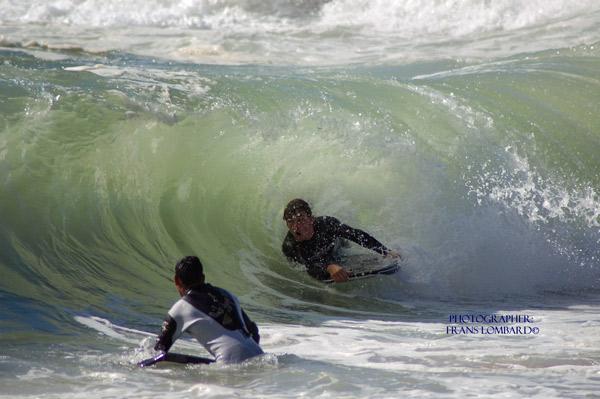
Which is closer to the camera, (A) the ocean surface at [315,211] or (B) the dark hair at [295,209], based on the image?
(A) the ocean surface at [315,211]

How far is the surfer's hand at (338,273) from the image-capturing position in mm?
7828

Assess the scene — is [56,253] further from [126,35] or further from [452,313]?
[126,35]

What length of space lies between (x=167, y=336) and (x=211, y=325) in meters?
0.25

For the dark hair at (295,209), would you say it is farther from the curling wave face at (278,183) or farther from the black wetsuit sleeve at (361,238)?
the curling wave face at (278,183)

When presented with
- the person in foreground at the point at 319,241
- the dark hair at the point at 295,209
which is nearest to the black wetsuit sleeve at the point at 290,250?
the person in foreground at the point at 319,241

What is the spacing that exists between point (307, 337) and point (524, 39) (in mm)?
10246

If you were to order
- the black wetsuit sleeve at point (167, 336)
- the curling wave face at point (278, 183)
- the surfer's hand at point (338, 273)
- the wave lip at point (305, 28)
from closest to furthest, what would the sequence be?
the black wetsuit sleeve at point (167, 336) < the surfer's hand at point (338, 273) < the curling wave face at point (278, 183) < the wave lip at point (305, 28)

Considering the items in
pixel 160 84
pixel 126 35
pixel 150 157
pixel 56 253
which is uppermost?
pixel 126 35

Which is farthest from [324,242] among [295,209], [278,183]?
[278,183]

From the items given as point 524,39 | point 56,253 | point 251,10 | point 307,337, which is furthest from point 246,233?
point 251,10

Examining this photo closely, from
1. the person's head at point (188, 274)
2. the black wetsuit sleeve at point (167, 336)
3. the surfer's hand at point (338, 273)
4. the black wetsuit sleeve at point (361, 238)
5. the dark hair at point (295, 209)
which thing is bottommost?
the surfer's hand at point (338, 273)

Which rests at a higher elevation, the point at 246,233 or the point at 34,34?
the point at 34,34

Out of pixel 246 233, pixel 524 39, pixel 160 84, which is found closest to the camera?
pixel 246 233

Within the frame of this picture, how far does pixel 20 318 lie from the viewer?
21.9ft
